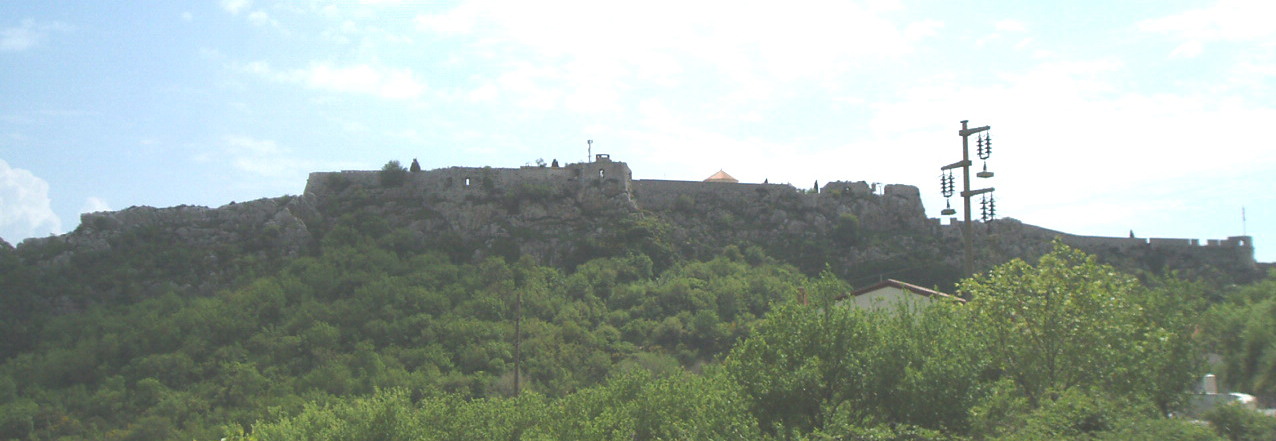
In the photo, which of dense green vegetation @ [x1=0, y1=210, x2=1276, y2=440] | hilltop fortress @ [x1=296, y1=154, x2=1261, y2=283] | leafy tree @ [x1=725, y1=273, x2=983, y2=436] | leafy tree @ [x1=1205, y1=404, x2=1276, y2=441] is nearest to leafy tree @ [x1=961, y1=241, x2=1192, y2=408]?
dense green vegetation @ [x1=0, y1=210, x2=1276, y2=440]

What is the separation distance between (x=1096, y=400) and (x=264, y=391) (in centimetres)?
3880

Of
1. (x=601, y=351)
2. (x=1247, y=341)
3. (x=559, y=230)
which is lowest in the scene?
(x=601, y=351)

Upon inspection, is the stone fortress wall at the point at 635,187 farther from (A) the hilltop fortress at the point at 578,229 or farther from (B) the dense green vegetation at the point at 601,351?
(B) the dense green vegetation at the point at 601,351

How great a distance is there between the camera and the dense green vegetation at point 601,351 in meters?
16.5

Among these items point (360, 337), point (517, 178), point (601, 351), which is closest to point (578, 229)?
point (517, 178)

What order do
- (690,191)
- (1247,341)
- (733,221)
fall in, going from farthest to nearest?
(690,191), (733,221), (1247,341)

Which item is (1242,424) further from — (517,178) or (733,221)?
(517,178)

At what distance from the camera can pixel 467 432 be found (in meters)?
26.0

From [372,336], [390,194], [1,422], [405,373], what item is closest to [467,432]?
[405,373]

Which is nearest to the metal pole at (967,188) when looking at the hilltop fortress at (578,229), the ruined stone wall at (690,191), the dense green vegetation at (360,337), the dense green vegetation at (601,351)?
the dense green vegetation at (601,351)

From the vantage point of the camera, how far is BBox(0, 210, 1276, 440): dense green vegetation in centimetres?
1650

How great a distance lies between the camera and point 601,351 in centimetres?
5000

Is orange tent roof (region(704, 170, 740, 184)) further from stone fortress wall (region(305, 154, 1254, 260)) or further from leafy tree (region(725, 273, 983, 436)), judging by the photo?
leafy tree (region(725, 273, 983, 436))

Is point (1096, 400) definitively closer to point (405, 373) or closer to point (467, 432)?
point (467, 432)
